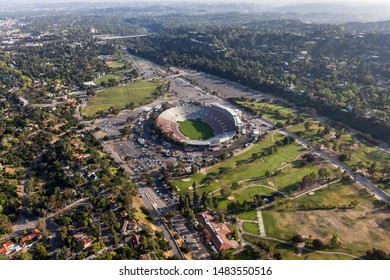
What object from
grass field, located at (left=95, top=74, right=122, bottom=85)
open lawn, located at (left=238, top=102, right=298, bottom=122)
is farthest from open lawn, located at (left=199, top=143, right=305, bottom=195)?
grass field, located at (left=95, top=74, right=122, bottom=85)

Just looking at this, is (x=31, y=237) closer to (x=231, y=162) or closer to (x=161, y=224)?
(x=161, y=224)

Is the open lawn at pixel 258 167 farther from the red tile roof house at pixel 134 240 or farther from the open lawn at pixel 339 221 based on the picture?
the red tile roof house at pixel 134 240

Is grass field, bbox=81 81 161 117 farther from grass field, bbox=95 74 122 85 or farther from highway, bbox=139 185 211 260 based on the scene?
highway, bbox=139 185 211 260

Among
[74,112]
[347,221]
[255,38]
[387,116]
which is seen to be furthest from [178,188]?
[255,38]

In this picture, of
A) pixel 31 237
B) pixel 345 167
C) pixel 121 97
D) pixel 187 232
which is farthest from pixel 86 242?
pixel 121 97

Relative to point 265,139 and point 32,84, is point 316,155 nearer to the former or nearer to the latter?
point 265,139
